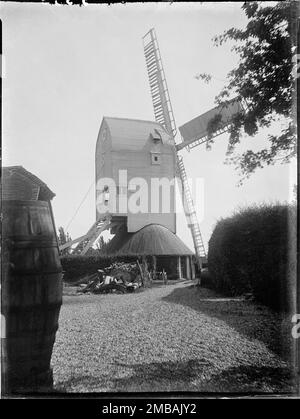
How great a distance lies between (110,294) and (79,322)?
5.43 metres

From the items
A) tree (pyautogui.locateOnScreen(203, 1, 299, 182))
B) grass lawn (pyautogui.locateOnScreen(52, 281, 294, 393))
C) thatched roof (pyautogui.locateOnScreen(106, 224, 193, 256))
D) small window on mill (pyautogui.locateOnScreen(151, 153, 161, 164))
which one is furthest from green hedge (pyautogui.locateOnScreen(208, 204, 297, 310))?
thatched roof (pyautogui.locateOnScreen(106, 224, 193, 256))

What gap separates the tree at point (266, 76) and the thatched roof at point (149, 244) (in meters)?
12.0

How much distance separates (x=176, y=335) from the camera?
4875 millimetres

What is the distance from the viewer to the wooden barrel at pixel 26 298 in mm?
2689

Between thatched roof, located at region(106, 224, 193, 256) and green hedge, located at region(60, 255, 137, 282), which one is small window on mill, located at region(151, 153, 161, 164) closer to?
thatched roof, located at region(106, 224, 193, 256)

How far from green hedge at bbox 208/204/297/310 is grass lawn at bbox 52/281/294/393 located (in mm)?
407

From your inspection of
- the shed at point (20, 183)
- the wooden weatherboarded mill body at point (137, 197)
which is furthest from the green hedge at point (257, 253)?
the shed at point (20, 183)

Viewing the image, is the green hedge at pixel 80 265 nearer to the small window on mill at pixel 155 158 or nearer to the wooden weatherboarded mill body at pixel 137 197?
the wooden weatherboarded mill body at pixel 137 197

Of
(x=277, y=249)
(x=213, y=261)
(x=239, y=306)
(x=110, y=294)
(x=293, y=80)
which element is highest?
(x=293, y=80)

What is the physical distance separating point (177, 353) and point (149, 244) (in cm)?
1182

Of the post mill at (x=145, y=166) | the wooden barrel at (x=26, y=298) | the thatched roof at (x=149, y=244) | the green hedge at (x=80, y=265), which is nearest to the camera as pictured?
the wooden barrel at (x=26, y=298)
